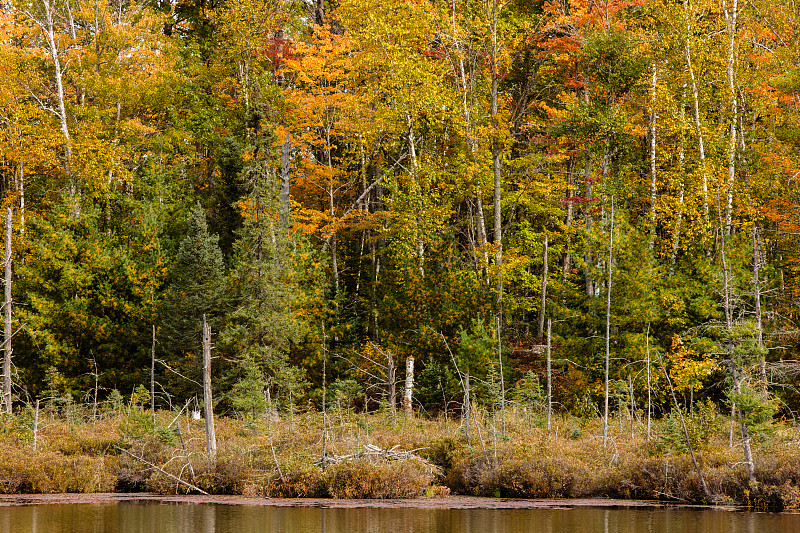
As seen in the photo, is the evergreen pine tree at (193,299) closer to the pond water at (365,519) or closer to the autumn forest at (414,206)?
the autumn forest at (414,206)

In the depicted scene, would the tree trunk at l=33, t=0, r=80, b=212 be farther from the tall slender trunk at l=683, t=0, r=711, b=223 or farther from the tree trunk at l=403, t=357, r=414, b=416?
the tall slender trunk at l=683, t=0, r=711, b=223

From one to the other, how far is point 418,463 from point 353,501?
1.91 m

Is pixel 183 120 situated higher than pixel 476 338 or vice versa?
pixel 183 120

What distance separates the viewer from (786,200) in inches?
1164

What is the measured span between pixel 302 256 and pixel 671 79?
48.6 feet

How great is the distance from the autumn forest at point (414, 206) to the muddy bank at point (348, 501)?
4856 millimetres

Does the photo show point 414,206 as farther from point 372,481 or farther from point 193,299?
point 372,481

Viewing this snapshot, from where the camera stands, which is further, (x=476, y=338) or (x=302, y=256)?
(x=302, y=256)

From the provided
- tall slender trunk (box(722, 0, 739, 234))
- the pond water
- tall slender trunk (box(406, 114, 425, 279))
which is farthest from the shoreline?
tall slender trunk (box(406, 114, 425, 279))

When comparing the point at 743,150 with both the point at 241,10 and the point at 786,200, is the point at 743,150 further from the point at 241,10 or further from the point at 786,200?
the point at 241,10

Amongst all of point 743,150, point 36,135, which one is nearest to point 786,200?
point 743,150

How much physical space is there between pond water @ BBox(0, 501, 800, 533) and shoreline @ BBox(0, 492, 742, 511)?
0.61ft

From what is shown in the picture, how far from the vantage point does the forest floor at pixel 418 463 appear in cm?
1891

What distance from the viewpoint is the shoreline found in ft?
59.6
